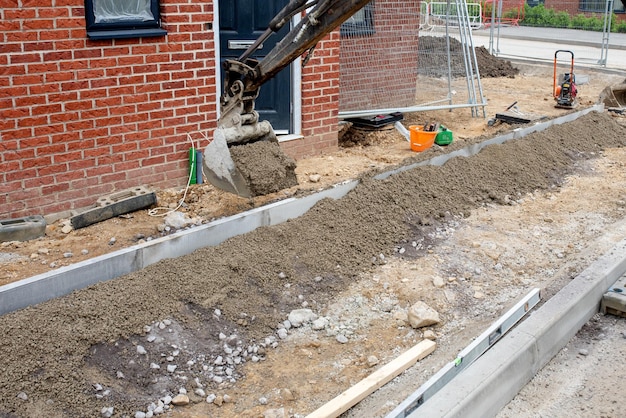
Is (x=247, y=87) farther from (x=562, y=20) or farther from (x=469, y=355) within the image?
(x=562, y=20)

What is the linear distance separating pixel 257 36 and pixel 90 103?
8.33 feet

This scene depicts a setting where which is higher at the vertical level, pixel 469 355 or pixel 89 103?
pixel 89 103

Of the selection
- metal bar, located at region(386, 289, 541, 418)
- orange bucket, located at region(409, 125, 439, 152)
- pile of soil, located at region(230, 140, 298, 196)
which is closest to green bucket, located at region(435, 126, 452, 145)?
orange bucket, located at region(409, 125, 439, 152)

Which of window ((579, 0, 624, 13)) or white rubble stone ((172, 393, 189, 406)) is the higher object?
window ((579, 0, 624, 13))

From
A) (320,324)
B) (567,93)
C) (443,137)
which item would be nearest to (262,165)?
(320,324)

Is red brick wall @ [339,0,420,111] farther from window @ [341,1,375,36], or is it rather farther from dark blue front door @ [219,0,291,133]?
dark blue front door @ [219,0,291,133]

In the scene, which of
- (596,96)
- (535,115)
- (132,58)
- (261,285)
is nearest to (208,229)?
(261,285)

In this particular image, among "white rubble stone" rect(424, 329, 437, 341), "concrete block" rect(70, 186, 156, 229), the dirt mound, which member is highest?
the dirt mound

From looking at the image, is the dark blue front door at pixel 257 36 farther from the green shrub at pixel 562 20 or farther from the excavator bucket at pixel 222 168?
the green shrub at pixel 562 20

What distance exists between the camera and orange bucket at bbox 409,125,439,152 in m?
9.48

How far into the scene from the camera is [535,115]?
1186 cm

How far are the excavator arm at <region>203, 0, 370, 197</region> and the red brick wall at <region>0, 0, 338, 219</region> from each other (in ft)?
4.15

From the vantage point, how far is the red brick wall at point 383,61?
10.6m

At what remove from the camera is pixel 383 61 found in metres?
11.2
